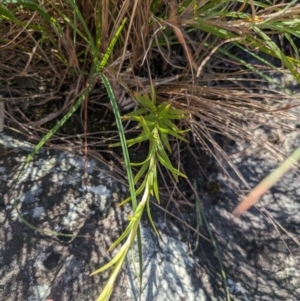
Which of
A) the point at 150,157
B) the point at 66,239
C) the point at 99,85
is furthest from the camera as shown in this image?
the point at 99,85

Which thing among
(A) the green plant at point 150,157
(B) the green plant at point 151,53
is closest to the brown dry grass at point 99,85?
(B) the green plant at point 151,53

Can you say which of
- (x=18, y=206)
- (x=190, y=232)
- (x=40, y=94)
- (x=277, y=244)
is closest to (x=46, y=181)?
(x=18, y=206)

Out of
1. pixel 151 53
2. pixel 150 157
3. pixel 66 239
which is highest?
pixel 151 53

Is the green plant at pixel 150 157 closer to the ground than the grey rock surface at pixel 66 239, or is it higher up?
higher up

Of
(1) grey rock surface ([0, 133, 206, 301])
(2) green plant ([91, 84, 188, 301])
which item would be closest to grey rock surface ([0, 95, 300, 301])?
(1) grey rock surface ([0, 133, 206, 301])

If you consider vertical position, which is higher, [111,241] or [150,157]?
[150,157]

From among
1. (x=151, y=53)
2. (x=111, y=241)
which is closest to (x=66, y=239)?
(x=111, y=241)

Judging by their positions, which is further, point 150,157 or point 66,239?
point 66,239

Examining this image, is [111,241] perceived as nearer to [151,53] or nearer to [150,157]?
[150,157]

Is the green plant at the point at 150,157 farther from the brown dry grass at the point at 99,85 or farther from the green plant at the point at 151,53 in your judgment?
the brown dry grass at the point at 99,85

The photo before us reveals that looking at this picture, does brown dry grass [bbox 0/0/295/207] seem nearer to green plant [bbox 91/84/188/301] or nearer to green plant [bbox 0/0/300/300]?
green plant [bbox 0/0/300/300]

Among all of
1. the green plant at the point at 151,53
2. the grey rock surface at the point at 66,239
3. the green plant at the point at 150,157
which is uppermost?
the green plant at the point at 151,53
